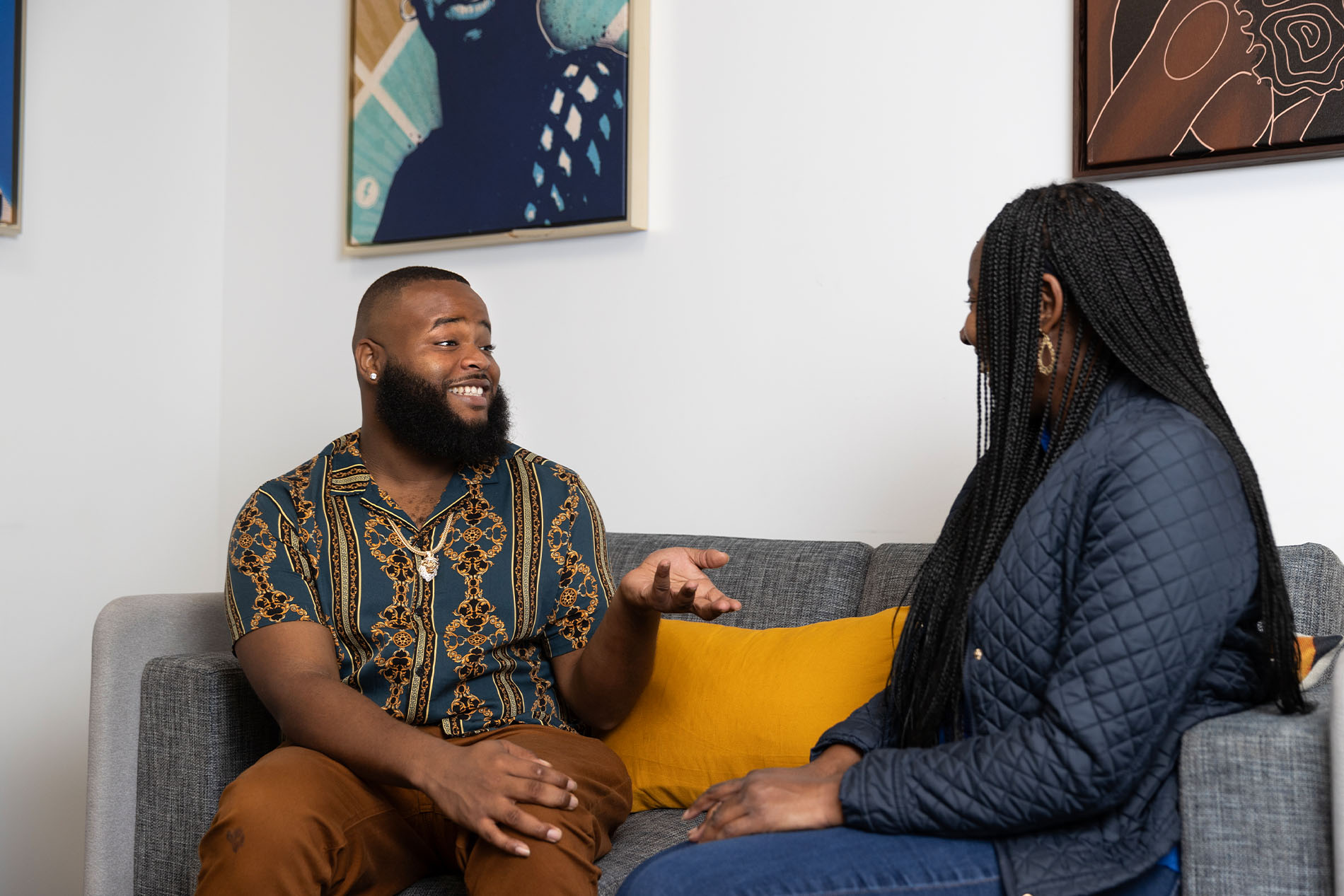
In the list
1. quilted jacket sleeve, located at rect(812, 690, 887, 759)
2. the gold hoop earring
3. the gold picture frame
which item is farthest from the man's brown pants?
the gold picture frame

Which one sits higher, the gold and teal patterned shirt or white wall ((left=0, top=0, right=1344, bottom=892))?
white wall ((left=0, top=0, right=1344, bottom=892))

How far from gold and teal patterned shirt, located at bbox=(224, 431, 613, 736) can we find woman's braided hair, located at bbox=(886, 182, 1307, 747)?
66cm

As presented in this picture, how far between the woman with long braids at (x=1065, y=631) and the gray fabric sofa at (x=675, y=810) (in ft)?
0.20

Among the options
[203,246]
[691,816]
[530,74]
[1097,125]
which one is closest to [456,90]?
[530,74]

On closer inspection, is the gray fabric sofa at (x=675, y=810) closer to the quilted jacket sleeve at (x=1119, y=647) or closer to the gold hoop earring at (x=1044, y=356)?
the quilted jacket sleeve at (x=1119, y=647)

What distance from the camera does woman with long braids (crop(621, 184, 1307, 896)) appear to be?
1.18 m

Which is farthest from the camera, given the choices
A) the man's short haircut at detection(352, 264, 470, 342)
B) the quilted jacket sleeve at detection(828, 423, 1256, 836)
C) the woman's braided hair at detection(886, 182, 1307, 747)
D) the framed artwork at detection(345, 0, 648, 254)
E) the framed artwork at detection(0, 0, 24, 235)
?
the framed artwork at detection(0, 0, 24, 235)

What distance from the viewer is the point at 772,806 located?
1.32m

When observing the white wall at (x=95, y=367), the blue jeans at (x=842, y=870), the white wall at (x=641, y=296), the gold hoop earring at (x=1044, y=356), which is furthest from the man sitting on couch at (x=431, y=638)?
the white wall at (x=95, y=367)

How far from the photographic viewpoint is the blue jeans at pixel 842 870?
121 centimetres

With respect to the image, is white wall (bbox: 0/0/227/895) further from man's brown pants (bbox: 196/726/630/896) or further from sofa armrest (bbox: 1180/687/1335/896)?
sofa armrest (bbox: 1180/687/1335/896)

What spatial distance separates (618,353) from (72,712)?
1657 mm

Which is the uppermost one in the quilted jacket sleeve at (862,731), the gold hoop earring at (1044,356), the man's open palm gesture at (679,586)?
the gold hoop earring at (1044,356)

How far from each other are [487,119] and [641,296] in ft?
1.94
